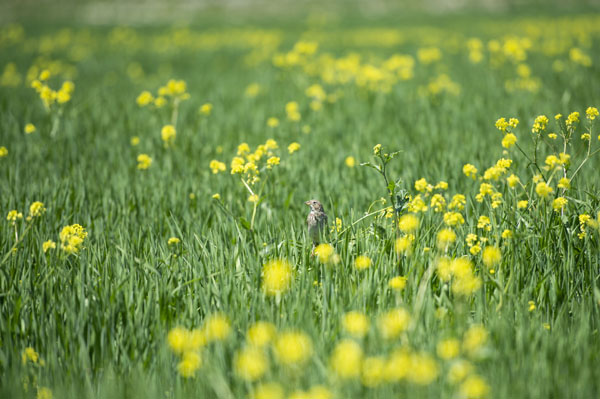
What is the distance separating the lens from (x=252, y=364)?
1.55m

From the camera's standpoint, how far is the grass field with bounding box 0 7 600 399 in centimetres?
190

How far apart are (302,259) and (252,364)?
122 centimetres

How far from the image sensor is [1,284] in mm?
2668

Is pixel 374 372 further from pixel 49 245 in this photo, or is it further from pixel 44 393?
pixel 49 245

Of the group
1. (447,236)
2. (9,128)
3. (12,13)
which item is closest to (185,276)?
(447,236)

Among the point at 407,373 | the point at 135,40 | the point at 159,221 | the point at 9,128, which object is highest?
the point at 135,40

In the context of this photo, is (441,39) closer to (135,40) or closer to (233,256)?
(135,40)

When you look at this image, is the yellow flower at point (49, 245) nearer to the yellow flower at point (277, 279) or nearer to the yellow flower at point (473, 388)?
the yellow flower at point (277, 279)

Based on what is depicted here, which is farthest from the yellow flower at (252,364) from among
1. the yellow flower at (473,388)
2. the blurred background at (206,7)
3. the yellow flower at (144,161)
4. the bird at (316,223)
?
the blurred background at (206,7)

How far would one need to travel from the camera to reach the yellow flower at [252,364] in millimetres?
1559

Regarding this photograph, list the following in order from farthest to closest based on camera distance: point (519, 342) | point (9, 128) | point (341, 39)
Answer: point (341, 39), point (9, 128), point (519, 342)

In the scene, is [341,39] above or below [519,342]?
above

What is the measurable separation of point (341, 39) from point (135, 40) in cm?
660

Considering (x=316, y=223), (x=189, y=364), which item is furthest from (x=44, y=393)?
(x=316, y=223)
